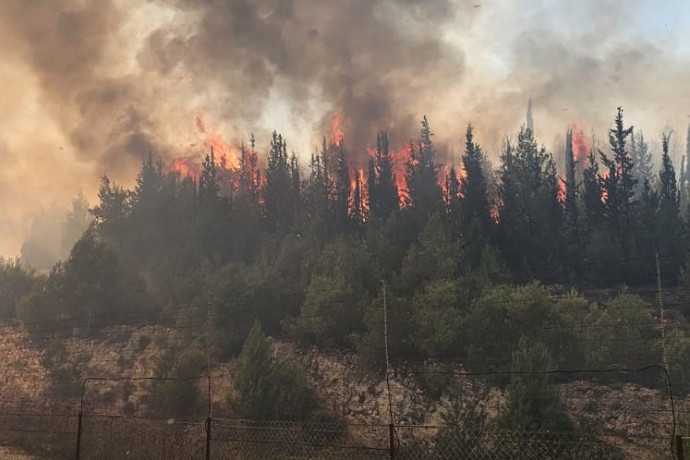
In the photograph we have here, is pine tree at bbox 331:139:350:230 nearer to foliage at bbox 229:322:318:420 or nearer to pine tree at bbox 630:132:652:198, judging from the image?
foliage at bbox 229:322:318:420

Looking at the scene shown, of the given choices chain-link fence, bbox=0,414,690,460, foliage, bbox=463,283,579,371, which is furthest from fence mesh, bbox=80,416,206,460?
foliage, bbox=463,283,579,371

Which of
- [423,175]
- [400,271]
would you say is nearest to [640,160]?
[423,175]

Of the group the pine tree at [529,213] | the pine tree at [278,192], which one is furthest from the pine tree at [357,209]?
the pine tree at [529,213]

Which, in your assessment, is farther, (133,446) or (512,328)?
(512,328)

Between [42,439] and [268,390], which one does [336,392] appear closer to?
[268,390]

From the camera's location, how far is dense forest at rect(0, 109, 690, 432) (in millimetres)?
38000

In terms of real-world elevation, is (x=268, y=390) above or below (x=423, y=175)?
below

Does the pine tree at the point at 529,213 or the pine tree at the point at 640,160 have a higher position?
the pine tree at the point at 640,160

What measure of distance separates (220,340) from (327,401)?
13.5 m

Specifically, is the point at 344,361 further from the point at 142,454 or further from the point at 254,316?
the point at 142,454

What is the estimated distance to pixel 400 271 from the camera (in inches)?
1908

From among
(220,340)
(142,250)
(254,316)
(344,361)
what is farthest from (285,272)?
(142,250)

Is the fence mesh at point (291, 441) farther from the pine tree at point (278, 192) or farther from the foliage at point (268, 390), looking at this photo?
the pine tree at point (278, 192)

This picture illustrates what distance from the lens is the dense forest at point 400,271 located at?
38.0 meters
